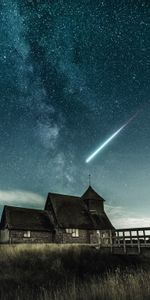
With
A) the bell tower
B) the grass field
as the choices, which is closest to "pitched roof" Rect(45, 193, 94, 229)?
the bell tower

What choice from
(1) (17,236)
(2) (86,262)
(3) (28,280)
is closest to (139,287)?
(3) (28,280)

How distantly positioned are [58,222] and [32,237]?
4607 mm

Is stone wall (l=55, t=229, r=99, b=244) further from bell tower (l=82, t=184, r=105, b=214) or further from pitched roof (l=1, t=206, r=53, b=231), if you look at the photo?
bell tower (l=82, t=184, r=105, b=214)

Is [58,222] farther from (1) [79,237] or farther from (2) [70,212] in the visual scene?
(1) [79,237]

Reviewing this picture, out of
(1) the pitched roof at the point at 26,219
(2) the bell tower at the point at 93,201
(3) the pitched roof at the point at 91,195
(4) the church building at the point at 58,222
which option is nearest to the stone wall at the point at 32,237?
(4) the church building at the point at 58,222

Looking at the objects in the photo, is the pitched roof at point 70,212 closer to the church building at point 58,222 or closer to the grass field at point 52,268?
the church building at point 58,222

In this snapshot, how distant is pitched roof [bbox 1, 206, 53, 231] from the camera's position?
42844 millimetres

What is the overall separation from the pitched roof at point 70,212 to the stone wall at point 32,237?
259cm

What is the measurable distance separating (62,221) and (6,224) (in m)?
8.52

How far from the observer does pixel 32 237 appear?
143ft

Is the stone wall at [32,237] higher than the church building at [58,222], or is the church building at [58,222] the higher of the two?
the church building at [58,222]

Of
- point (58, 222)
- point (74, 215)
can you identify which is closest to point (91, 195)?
point (74, 215)

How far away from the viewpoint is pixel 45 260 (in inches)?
1041

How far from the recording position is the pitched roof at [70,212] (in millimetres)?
47281
